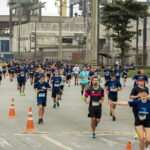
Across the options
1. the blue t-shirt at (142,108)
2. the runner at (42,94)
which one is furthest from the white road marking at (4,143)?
the runner at (42,94)

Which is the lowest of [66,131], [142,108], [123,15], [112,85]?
[66,131]

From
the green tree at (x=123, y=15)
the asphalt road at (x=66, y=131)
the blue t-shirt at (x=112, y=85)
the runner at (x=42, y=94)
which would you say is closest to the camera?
the asphalt road at (x=66, y=131)

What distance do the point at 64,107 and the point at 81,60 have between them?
195ft

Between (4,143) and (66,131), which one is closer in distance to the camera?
(4,143)

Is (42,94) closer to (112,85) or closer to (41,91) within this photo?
(41,91)

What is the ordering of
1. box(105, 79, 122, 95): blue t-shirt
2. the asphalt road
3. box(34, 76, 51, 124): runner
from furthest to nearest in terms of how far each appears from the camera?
box(105, 79, 122, 95): blue t-shirt, box(34, 76, 51, 124): runner, the asphalt road

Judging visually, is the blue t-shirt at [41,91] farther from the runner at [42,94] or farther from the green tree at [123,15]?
the green tree at [123,15]

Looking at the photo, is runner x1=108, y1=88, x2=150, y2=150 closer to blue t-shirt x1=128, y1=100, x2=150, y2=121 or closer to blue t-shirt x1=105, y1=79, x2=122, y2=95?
blue t-shirt x1=128, y1=100, x2=150, y2=121

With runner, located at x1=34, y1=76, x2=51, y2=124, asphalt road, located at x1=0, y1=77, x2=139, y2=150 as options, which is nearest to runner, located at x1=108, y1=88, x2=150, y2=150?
asphalt road, located at x1=0, y1=77, x2=139, y2=150

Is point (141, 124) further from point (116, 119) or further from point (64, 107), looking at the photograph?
point (64, 107)

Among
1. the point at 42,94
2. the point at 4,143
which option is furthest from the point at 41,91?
the point at 4,143

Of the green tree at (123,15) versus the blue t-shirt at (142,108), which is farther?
the green tree at (123,15)

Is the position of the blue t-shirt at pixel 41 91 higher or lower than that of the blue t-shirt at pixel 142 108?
lower

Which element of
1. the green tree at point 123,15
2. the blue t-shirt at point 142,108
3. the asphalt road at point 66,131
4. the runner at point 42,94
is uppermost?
the green tree at point 123,15
